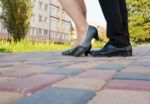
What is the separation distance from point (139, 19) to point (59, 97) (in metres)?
38.2

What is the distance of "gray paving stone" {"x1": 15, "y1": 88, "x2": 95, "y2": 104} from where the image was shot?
121 centimetres

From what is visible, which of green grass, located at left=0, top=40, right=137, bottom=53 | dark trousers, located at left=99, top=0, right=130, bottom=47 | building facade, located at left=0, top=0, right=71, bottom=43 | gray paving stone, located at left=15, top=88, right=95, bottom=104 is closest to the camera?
gray paving stone, located at left=15, top=88, right=95, bottom=104

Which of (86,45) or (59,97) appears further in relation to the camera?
(86,45)

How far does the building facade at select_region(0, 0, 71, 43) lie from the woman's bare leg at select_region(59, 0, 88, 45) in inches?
1691

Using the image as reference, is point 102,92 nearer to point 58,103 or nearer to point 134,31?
point 58,103

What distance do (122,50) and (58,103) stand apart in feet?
9.16

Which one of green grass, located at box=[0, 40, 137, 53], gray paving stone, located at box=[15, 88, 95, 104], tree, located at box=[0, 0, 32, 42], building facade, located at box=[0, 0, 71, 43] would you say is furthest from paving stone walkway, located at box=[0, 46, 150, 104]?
building facade, located at box=[0, 0, 71, 43]

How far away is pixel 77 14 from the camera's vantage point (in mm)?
3932

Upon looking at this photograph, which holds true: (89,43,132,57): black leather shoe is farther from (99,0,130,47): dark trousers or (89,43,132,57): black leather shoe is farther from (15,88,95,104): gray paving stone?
(15,88,95,104): gray paving stone

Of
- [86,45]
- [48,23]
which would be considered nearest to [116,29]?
[86,45]

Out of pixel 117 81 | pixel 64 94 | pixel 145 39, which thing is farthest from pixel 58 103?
pixel 145 39

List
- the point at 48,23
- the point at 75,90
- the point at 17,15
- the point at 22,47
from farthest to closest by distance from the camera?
the point at 48,23 < the point at 17,15 < the point at 22,47 < the point at 75,90

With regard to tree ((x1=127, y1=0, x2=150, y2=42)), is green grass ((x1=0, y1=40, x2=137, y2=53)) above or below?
below

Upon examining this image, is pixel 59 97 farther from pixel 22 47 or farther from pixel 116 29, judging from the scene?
pixel 22 47
